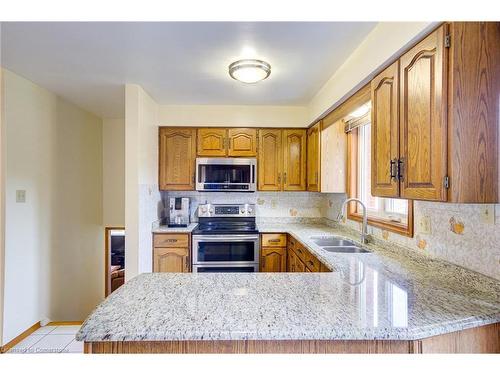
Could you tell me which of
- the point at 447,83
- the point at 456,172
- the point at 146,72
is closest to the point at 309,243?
the point at 456,172

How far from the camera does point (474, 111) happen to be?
106 cm

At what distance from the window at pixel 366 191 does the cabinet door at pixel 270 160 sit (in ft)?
2.67

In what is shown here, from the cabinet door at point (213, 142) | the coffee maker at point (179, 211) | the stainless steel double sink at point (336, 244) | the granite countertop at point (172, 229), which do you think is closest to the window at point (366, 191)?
the stainless steel double sink at point (336, 244)

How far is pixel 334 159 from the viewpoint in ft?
9.72

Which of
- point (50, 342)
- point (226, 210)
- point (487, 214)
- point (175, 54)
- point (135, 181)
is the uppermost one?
point (175, 54)

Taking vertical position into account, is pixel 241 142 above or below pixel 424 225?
above

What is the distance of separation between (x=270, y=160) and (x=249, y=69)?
1458 millimetres

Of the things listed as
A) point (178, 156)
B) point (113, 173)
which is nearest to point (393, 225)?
point (178, 156)

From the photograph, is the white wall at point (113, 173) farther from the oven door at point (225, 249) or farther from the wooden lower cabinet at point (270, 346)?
the wooden lower cabinet at point (270, 346)

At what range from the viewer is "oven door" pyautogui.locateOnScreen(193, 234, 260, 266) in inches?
115

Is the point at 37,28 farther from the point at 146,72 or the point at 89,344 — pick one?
the point at 89,344

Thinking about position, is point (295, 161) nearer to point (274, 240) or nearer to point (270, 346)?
point (274, 240)
